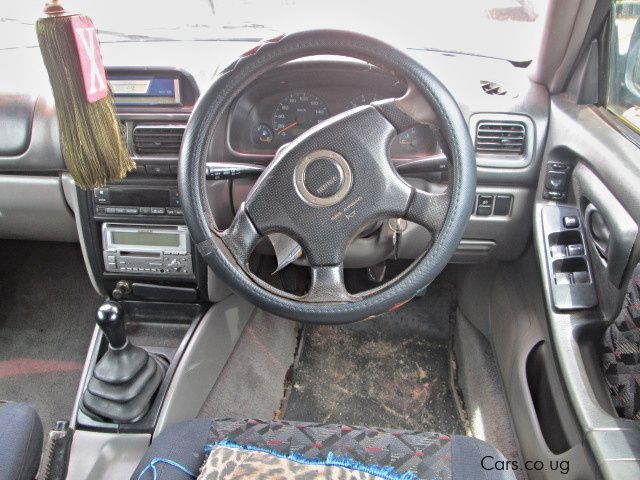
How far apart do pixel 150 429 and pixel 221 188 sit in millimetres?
587

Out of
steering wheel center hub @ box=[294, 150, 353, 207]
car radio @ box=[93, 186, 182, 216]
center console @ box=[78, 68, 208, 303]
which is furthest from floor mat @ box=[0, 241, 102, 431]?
steering wheel center hub @ box=[294, 150, 353, 207]

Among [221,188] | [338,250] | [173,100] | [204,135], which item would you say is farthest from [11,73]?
[338,250]

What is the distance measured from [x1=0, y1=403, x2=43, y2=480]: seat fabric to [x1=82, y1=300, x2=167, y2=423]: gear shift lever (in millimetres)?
328

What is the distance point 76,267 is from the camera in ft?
7.43

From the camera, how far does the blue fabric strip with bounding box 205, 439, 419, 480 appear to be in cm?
102

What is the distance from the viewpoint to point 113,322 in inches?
52.5

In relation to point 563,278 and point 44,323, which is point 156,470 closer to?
point 563,278

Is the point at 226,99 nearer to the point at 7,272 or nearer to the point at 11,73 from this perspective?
the point at 11,73

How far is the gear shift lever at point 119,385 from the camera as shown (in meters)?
1.40

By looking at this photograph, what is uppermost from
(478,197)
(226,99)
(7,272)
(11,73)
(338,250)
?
(226,99)

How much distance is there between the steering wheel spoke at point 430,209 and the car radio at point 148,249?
2.24 ft

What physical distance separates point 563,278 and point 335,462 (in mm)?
681

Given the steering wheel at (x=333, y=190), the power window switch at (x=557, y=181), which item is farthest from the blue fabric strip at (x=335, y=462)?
the power window switch at (x=557, y=181)

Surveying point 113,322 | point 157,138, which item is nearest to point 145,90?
point 157,138
